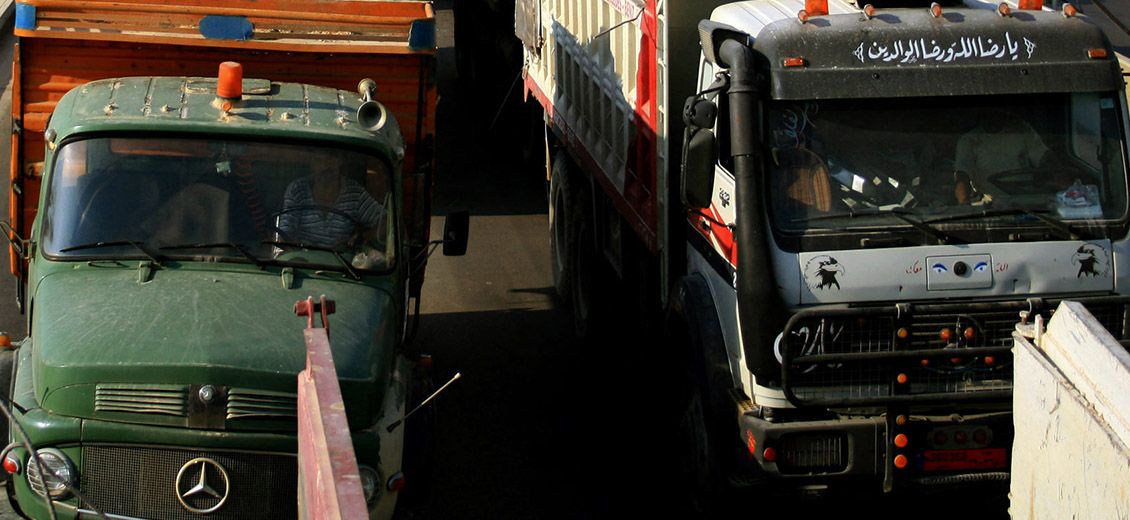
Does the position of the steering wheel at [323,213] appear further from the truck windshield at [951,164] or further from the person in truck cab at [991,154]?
the person in truck cab at [991,154]

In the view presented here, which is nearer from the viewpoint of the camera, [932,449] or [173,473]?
[173,473]

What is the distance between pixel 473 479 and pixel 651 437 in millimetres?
1295

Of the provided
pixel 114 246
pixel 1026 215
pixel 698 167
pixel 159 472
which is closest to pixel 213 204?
pixel 114 246

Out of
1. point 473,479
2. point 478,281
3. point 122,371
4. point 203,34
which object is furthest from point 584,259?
point 122,371

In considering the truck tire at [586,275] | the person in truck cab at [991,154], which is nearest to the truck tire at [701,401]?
the person in truck cab at [991,154]

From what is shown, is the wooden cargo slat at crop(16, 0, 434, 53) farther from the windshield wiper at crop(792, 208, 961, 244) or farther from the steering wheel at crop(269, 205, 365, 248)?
the windshield wiper at crop(792, 208, 961, 244)

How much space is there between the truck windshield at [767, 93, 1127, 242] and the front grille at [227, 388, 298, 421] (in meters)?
2.33

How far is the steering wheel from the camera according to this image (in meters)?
7.27

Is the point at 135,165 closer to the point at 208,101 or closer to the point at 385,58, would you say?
the point at 208,101

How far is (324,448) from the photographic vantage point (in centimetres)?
430

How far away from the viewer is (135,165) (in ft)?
23.6

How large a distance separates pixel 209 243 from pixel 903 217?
10.5ft

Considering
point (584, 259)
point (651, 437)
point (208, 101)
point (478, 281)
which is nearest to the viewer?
point (208, 101)

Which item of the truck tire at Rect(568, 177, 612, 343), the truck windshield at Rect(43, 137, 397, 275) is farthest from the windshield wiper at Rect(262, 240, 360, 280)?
the truck tire at Rect(568, 177, 612, 343)
